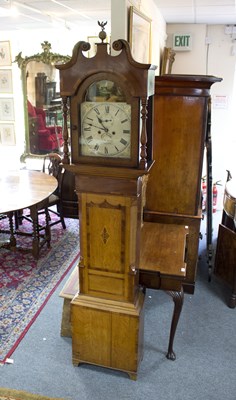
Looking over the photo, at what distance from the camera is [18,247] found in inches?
145

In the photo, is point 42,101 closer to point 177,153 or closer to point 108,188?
point 177,153

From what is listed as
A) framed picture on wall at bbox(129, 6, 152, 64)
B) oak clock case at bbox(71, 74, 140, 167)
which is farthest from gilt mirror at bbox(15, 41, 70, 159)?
oak clock case at bbox(71, 74, 140, 167)

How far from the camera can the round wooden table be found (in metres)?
3.16

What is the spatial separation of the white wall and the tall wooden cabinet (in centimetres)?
182

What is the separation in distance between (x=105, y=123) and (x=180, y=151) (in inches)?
45.4

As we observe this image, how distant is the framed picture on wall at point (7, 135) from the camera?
5.01m

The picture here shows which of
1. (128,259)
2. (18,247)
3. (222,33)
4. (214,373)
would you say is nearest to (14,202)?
(18,247)

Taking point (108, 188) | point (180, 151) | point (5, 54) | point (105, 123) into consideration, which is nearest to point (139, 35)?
point (180, 151)

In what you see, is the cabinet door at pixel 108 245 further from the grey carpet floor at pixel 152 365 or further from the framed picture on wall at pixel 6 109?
the framed picture on wall at pixel 6 109

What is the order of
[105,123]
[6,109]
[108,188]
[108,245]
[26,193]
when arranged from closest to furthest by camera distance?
[105,123], [108,188], [108,245], [26,193], [6,109]

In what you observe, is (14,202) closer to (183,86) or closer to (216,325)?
(183,86)

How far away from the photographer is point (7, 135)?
507cm

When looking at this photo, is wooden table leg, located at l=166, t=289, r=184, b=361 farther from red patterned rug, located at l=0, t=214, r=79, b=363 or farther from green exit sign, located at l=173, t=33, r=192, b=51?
green exit sign, located at l=173, t=33, r=192, b=51

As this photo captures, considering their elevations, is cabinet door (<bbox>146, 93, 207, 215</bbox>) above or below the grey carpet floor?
above
